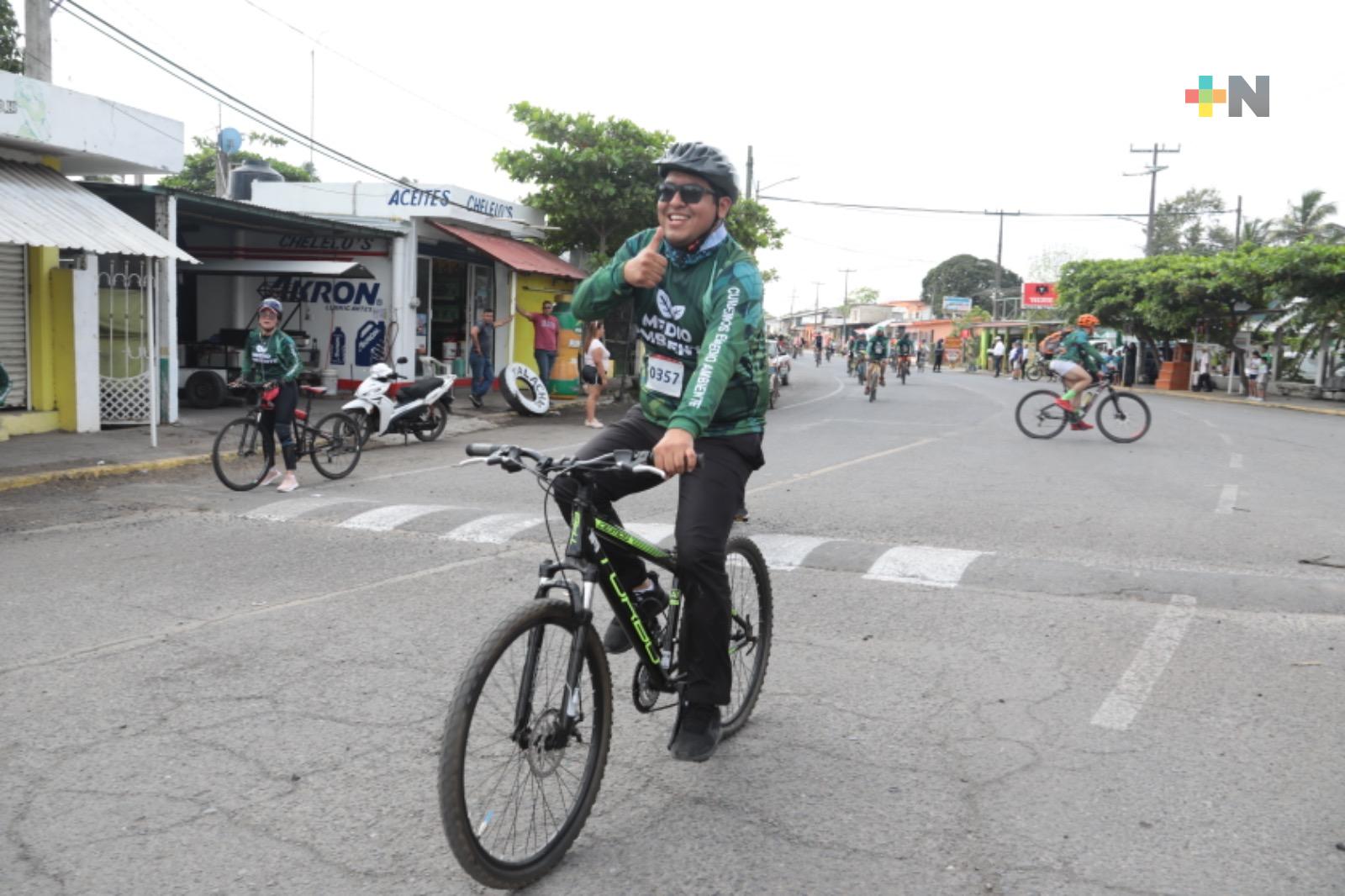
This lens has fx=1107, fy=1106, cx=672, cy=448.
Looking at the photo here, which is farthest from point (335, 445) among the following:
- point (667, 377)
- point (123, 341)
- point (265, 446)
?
point (667, 377)

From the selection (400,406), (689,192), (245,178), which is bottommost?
(400,406)

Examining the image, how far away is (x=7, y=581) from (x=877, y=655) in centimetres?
502

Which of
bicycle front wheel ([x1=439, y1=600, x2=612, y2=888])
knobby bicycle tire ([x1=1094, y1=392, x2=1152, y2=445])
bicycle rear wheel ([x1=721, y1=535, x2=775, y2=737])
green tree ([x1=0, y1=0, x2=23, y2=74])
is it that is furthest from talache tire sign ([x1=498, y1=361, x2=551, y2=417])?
bicycle front wheel ([x1=439, y1=600, x2=612, y2=888])

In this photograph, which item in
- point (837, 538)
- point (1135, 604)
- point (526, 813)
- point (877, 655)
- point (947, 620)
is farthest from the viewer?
point (837, 538)

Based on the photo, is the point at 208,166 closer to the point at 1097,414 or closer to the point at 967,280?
the point at 1097,414

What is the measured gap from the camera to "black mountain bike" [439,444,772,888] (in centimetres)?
275

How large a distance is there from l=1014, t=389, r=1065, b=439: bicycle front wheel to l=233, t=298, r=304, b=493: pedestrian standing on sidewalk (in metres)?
10.2

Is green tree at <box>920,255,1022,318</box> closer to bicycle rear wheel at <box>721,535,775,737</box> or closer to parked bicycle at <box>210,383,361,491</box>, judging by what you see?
parked bicycle at <box>210,383,361,491</box>

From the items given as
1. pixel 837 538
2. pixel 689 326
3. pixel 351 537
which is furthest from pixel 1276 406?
pixel 689 326

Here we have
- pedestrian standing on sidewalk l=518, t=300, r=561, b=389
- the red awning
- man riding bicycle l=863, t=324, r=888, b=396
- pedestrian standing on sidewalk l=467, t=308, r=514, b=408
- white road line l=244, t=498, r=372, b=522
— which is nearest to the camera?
white road line l=244, t=498, r=372, b=522

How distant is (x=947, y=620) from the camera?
589 cm

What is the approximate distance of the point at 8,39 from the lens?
78.4 feet

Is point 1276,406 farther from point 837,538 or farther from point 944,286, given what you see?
point 944,286

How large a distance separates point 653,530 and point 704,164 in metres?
4.63
